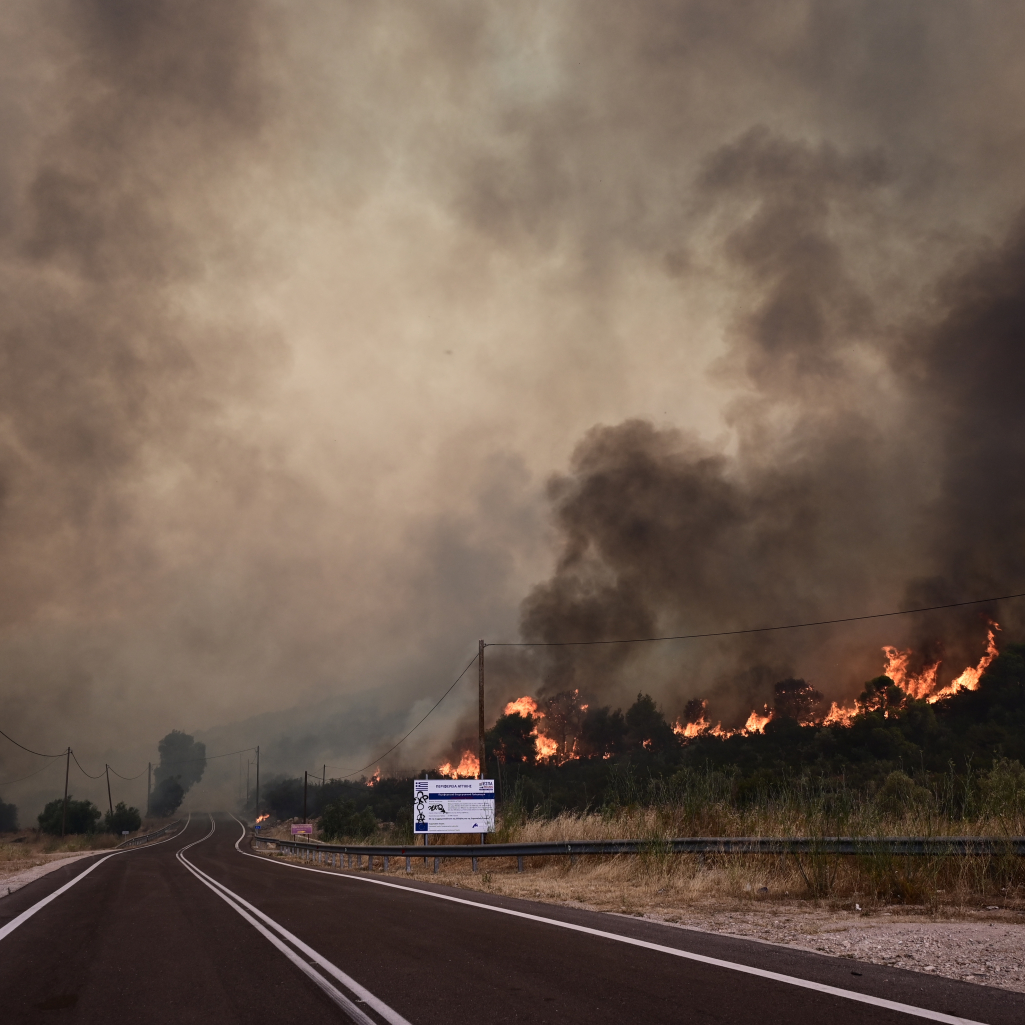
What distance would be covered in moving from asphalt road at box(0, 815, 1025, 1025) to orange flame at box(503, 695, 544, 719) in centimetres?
8216

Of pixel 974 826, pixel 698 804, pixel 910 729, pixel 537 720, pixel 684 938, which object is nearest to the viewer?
pixel 684 938

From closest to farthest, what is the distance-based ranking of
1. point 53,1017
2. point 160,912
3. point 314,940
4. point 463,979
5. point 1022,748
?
point 53,1017 → point 463,979 → point 314,940 → point 160,912 → point 1022,748

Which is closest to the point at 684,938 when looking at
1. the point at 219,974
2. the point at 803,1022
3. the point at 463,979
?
the point at 463,979

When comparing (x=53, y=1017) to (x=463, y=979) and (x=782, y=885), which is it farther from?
(x=782, y=885)

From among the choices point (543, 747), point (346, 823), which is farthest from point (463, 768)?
point (543, 747)

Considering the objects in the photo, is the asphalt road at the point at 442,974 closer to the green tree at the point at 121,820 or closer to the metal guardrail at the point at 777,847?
the metal guardrail at the point at 777,847

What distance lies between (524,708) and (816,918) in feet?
288

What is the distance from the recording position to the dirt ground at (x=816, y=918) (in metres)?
6.80

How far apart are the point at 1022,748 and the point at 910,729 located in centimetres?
1316

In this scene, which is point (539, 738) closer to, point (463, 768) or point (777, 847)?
point (463, 768)

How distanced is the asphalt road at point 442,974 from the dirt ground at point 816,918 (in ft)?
1.93

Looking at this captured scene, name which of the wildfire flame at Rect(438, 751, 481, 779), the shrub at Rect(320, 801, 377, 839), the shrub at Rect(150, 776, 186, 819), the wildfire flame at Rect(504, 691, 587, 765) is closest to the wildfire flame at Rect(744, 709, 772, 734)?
the wildfire flame at Rect(504, 691, 587, 765)

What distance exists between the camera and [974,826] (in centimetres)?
1162

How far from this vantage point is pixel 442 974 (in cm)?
672
